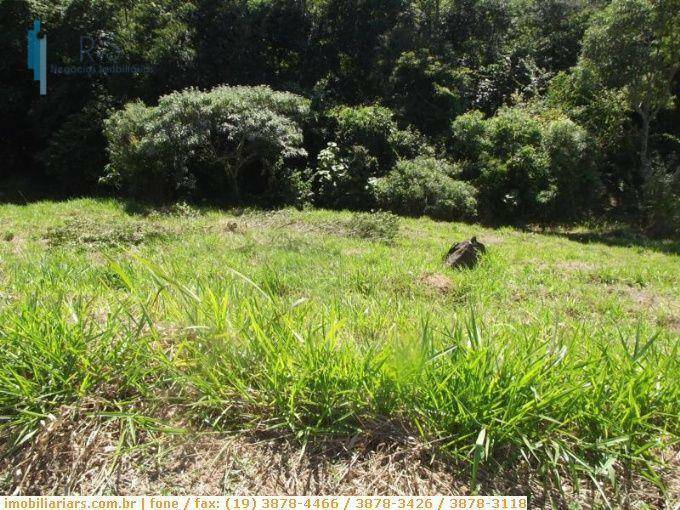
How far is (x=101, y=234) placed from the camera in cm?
769

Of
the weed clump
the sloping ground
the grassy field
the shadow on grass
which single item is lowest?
the weed clump

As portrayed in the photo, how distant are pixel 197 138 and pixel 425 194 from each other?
5.13 m

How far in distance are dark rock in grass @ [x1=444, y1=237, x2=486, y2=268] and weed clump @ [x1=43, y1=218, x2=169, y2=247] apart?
419 centimetres

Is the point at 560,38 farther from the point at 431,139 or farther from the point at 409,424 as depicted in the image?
the point at 409,424

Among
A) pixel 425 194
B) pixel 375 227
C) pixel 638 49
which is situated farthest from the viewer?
pixel 425 194

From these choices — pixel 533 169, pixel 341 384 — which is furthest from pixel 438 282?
pixel 533 169

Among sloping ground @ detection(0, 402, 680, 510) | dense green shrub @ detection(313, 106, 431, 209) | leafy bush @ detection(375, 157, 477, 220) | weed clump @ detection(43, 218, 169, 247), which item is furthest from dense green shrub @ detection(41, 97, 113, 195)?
sloping ground @ detection(0, 402, 680, 510)

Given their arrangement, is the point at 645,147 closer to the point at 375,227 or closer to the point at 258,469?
the point at 375,227

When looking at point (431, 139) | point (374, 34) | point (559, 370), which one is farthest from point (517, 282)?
point (374, 34)

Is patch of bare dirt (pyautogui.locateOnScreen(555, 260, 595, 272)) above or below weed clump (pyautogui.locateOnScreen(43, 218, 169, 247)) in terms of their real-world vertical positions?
above

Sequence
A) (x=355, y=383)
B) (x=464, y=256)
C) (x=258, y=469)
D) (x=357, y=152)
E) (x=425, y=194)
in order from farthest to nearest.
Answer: (x=357, y=152) < (x=425, y=194) < (x=464, y=256) < (x=355, y=383) < (x=258, y=469)

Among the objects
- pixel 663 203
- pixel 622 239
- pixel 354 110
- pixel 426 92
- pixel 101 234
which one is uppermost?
pixel 426 92

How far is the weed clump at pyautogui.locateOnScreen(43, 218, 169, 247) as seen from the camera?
7.42 m

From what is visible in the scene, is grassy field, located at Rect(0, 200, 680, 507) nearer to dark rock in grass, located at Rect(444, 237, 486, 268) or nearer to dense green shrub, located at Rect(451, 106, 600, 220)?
dark rock in grass, located at Rect(444, 237, 486, 268)
